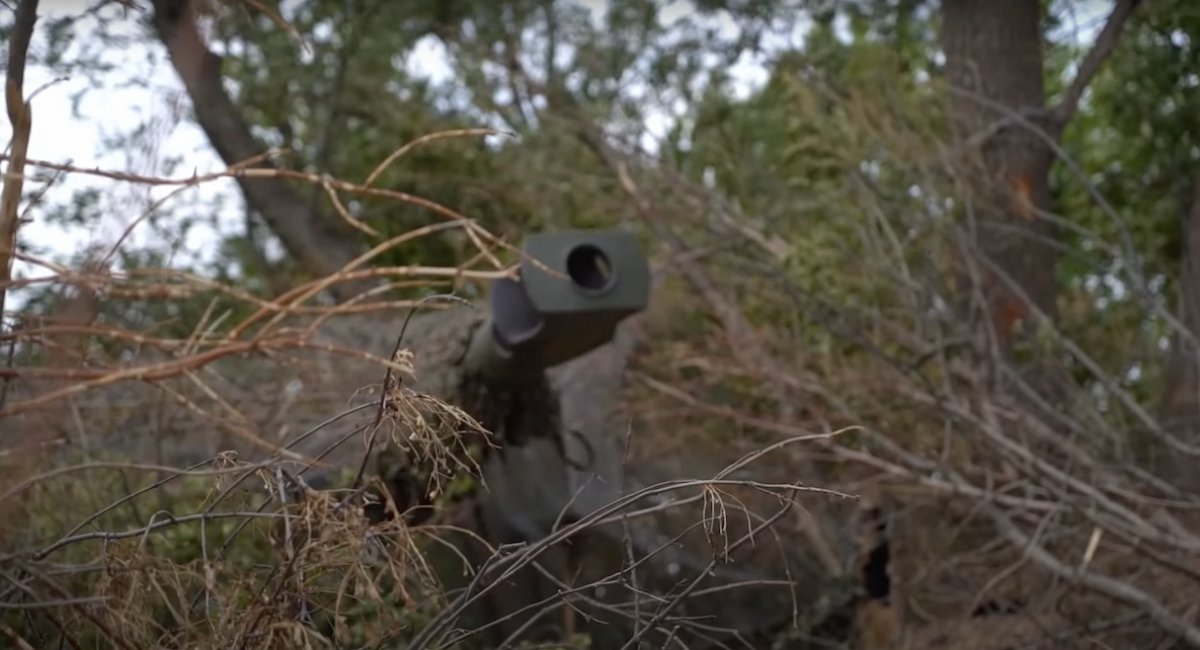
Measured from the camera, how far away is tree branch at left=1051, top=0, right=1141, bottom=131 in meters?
8.73

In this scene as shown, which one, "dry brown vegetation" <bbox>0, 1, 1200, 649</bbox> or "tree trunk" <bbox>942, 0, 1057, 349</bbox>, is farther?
"tree trunk" <bbox>942, 0, 1057, 349</bbox>

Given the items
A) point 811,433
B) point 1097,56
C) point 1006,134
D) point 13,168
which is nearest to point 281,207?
point 1006,134

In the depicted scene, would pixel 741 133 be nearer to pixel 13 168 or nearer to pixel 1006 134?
pixel 1006 134

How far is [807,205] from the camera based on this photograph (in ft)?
29.8

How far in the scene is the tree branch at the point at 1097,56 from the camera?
873 centimetres

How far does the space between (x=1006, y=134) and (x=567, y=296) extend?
14.1 feet

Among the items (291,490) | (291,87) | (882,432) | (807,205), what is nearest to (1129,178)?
(807,205)

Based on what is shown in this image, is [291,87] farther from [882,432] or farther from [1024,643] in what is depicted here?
[1024,643]

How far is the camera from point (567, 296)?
208 inches

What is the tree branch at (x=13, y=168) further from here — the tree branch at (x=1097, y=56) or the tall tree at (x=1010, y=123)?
the tree branch at (x=1097, y=56)

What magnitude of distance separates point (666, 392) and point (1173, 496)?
253 cm

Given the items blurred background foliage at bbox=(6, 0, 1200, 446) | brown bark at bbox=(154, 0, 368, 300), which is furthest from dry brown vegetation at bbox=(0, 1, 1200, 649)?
brown bark at bbox=(154, 0, 368, 300)

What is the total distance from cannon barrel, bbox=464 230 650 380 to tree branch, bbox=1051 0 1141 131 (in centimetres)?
400

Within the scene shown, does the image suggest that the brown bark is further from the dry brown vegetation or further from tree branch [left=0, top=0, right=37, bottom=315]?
tree branch [left=0, top=0, right=37, bottom=315]
